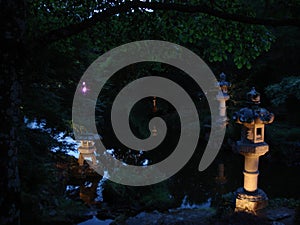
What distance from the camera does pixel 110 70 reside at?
37.6 feet

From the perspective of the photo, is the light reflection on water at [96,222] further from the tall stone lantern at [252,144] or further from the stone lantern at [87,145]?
the tall stone lantern at [252,144]

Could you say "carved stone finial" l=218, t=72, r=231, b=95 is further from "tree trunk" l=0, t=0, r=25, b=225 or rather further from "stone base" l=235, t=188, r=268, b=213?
"tree trunk" l=0, t=0, r=25, b=225

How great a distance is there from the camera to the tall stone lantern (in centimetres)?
610

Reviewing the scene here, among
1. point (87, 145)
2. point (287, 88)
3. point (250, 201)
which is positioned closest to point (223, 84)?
point (287, 88)

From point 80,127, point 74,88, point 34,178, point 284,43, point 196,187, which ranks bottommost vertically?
point 196,187

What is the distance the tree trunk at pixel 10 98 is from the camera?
82.9 inches

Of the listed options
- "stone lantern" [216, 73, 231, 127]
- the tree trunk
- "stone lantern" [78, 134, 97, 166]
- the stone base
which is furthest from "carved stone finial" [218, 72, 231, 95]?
the tree trunk

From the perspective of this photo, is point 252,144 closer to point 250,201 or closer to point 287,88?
point 250,201

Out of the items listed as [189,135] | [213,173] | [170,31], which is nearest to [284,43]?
[189,135]

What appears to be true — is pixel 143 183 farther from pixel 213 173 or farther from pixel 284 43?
pixel 284 43

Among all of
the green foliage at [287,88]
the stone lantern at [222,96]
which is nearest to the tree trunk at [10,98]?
the green foliage at [287,88]

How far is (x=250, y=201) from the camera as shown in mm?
6371

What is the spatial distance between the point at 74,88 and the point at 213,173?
6.86 meters

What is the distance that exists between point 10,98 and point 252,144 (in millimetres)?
5308
